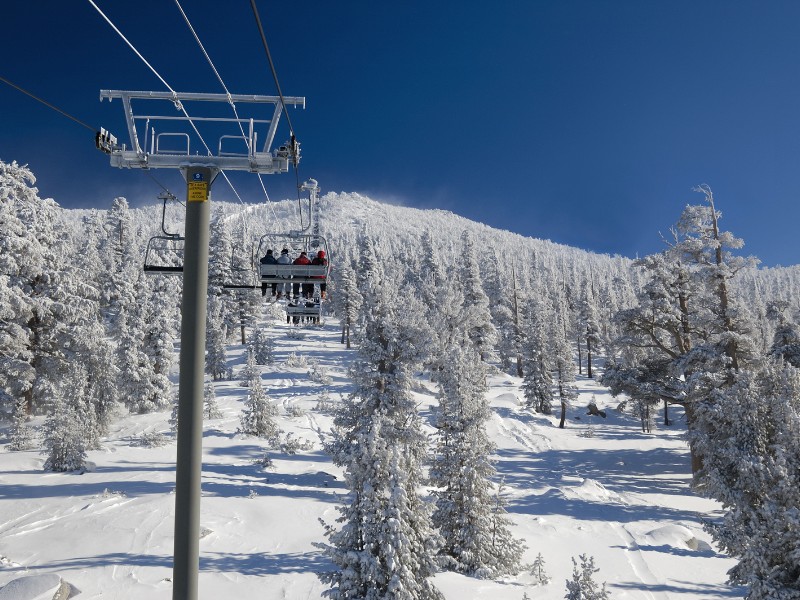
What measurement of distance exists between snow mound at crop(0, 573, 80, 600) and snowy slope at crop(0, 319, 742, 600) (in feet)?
0.42

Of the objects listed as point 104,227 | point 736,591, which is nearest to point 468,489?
point 736,591

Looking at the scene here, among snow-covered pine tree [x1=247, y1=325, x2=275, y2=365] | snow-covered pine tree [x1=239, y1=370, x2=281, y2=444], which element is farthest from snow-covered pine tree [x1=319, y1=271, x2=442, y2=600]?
snow-covered pine tree [x1=247, y1=325, x2=275, y2=365]

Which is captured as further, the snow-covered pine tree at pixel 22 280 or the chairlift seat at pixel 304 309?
the snow-covered pine tree at pixel 22 280

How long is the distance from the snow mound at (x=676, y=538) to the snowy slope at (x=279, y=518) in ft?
0.22

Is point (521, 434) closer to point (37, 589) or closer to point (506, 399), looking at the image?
point (506, 399)

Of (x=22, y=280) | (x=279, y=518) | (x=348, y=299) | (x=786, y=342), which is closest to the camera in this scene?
(x=279, y=518)

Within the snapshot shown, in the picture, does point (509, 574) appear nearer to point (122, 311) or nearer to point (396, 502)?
point (396, 502)

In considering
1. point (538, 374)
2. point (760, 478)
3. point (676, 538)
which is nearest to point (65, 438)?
point (760, 478)

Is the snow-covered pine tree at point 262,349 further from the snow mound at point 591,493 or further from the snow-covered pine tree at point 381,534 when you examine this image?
the snow-covered pine tree at point 381,534

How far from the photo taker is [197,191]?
6.00 metres

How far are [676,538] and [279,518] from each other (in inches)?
658

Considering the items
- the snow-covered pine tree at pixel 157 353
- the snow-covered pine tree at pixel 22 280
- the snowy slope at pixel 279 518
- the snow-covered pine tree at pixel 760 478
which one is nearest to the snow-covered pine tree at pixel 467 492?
the snowy slope at pixel 279 518

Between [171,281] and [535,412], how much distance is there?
46678 mm

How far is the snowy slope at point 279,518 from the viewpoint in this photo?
14.0m
